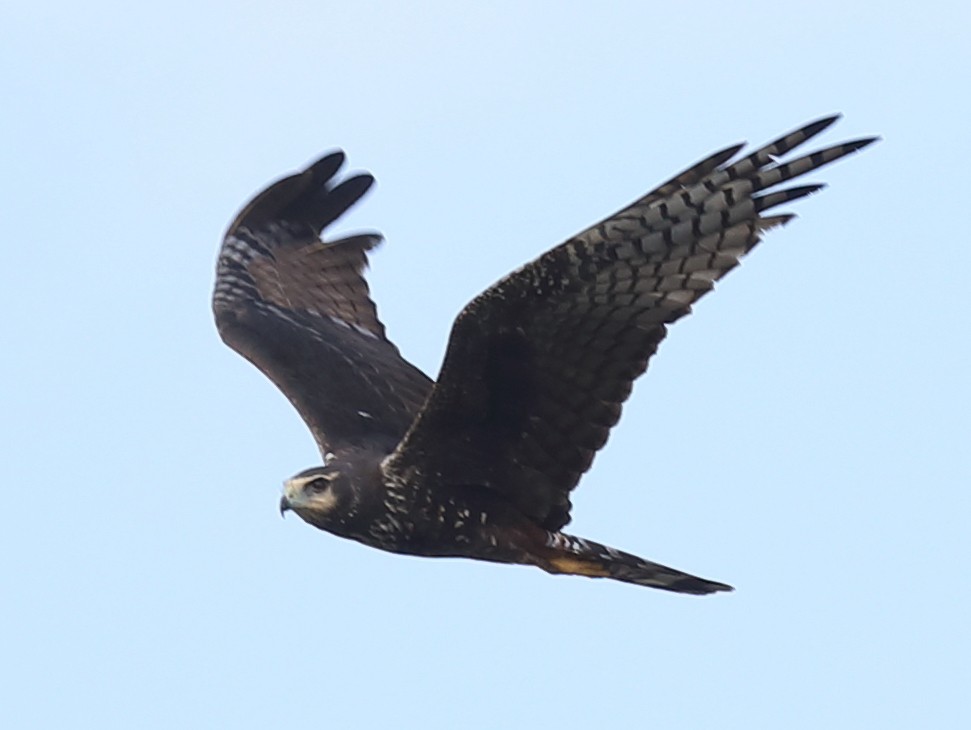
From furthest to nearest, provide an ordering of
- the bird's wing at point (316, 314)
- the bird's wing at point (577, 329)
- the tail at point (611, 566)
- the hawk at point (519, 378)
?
1. the bird's wing at point (316, 314)
2. the tail at point (611, 566)
3. the hawk at point (519, 378)
4. the bird's wing at point (577, 329)

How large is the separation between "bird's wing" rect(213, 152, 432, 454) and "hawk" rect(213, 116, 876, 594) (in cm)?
2

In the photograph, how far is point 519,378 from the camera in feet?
33.9

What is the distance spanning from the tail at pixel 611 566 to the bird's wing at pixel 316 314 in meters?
1.25

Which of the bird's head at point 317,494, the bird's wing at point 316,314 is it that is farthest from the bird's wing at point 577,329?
the bird's wing at point 316,314

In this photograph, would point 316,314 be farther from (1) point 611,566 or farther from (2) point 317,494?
(1) point 611,566

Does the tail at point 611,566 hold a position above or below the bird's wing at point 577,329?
below

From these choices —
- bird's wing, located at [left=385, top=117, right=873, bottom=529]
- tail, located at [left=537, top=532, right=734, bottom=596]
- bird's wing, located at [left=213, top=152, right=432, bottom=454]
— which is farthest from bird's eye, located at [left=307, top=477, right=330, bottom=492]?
tail, located at [left=537, top=532, right=734, bottom=596]

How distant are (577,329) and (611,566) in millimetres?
1496

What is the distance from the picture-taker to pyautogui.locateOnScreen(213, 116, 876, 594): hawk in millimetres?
9656

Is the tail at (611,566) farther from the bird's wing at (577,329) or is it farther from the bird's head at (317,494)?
the bird's head at (317,494)

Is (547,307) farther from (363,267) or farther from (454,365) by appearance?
(363,267)

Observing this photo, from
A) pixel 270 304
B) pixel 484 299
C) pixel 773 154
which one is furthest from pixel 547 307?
pixel 270 304

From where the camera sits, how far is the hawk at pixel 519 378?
31.7 feet

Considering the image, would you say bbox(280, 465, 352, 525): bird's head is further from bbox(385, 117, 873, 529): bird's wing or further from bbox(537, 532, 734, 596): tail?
Result: bbox(537, 532, 734, 596): tail
